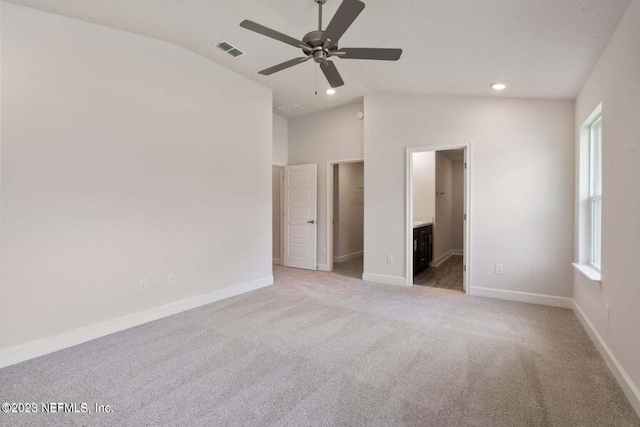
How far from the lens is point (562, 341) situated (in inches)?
107

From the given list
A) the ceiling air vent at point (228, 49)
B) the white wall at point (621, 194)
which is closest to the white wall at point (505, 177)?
the white wall at point (621, 194)

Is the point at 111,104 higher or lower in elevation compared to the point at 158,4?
lower

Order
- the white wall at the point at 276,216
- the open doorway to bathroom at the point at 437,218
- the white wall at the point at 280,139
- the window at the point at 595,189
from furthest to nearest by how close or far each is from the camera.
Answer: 1. the white wall at the point at 276,216
2. the white wall at the point at 280,139
3. the open doorway to bathroom at the point at 437,218
4. the window at the point at 595,189

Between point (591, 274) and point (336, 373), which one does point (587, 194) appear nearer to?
point (591, 274)

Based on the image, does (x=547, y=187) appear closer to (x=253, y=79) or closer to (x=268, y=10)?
(x=268, y=10)

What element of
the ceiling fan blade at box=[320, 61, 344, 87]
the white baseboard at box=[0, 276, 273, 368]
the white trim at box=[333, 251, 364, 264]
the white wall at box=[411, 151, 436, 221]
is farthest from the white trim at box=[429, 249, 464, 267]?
the ceiling fan blade at box=[320, 61, 344, 87]

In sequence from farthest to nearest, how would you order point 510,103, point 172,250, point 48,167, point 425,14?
point 510,103 < point 172,250 < point 48,167 < point 425,14

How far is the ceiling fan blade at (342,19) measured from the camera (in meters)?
1.75

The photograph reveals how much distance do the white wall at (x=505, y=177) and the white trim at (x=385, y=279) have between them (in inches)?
0.8

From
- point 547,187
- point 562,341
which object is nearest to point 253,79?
point 547,187

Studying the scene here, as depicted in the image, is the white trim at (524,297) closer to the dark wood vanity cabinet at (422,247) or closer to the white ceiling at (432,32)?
the dark wood vanity cabinet at (422,247)

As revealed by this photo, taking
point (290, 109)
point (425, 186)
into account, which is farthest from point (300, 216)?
point (425, 186)

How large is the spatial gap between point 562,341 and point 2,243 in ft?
15.5

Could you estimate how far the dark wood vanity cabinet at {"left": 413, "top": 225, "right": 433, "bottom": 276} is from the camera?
5.05m
